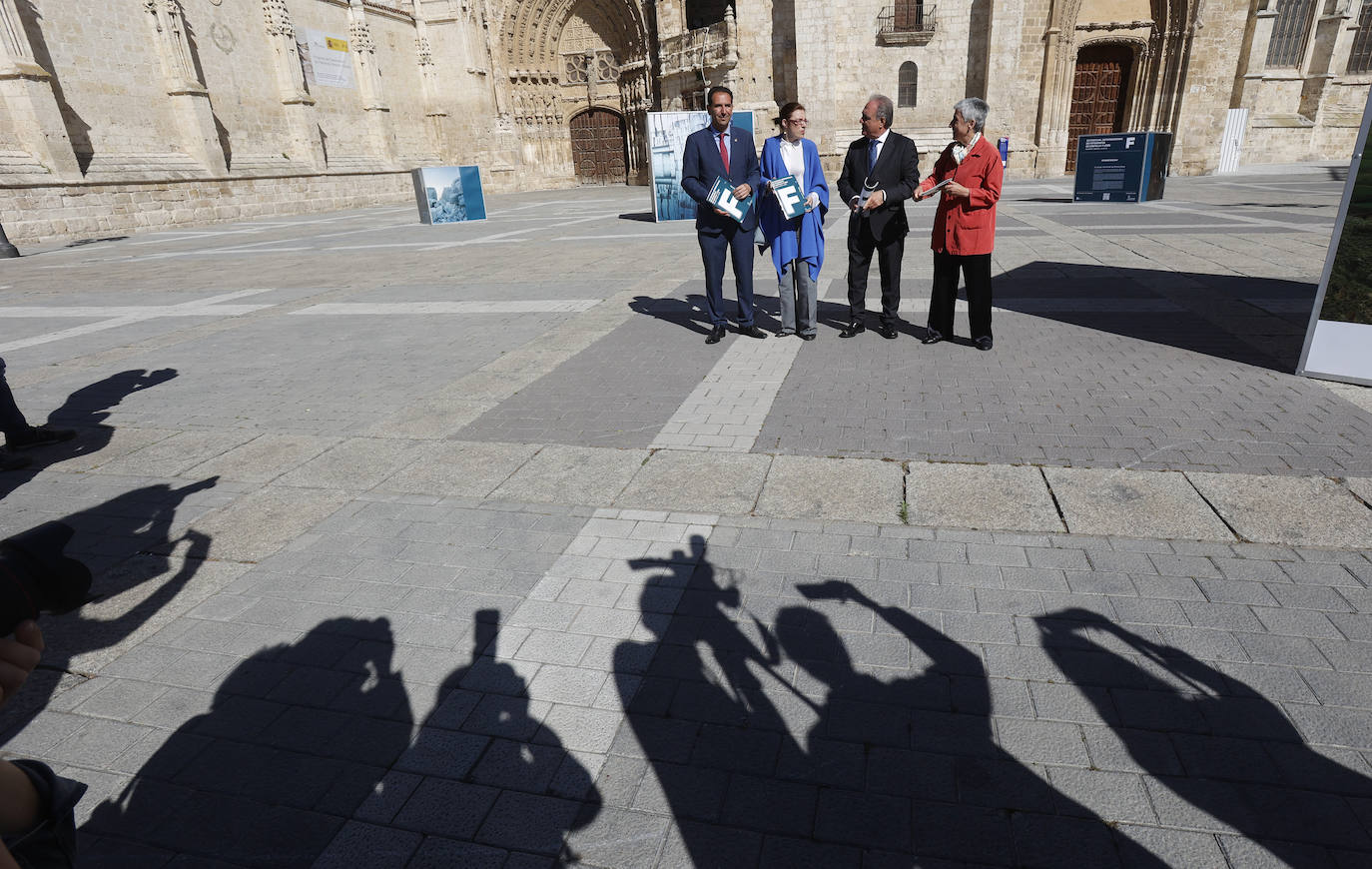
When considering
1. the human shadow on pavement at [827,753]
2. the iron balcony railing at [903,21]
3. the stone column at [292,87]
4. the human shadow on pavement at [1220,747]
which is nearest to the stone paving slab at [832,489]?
the human shadow on pavement at [827,753]

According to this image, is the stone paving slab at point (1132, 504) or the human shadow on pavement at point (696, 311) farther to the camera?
the human shadow on pavement at point (696, 311)

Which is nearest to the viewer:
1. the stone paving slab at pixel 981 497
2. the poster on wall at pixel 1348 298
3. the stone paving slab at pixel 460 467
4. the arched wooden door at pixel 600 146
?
the stone paving slab at pixel 981 497

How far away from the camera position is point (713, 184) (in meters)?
6.73

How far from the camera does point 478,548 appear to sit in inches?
135

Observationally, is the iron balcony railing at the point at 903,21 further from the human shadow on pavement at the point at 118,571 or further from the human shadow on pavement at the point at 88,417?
the human shadow on pavement at the point at 118,571

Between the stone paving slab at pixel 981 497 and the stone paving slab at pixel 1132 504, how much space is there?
0.31 ft

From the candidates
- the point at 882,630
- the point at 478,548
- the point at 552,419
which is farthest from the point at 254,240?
the point at 882,630

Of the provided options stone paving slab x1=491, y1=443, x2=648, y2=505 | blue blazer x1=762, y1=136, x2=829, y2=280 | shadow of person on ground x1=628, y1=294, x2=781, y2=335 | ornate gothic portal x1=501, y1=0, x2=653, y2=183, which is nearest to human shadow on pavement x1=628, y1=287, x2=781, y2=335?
shadow of person on ground x1=628, y1=294, x2=781, y2=335

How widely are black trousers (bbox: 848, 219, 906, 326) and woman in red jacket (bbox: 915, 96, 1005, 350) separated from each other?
41 cm

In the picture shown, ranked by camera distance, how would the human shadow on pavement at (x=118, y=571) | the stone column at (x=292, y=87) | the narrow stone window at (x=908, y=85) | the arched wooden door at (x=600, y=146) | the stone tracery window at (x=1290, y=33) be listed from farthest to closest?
the arched wooden door at (x=600, y=146) < the stone tracery window at (x=1290, y=33) < the narrow stone window at (x=908, y=85) < the stone column at (x=292, y=87) < the human shadow on pavement at (x=118, y=571)

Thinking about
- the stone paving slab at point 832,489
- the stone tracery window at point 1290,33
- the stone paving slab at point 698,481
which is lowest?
the stone paving slab at point 698,481

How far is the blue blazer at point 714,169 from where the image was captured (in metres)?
6.64

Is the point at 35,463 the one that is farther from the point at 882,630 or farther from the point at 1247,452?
the point at 1247,452

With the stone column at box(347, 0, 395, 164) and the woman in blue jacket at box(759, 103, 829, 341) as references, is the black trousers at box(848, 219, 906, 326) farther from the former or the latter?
the stone column at box(347, 0, 395, 164)
